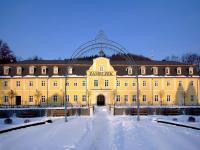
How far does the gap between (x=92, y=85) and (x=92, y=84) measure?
15cm

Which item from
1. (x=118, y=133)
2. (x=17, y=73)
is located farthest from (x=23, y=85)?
(x=118, y=133)

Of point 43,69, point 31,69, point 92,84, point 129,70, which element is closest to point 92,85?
point 92,84

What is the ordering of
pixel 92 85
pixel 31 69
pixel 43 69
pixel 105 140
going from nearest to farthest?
pixel 105 140, pixel 92 85, pixel 31 69, pixel 43 69

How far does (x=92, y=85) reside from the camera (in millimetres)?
45562

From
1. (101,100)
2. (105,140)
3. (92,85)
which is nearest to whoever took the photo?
(105,140)

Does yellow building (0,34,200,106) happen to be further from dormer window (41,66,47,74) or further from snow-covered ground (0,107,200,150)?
snow-covered ground (0,107,200,150)

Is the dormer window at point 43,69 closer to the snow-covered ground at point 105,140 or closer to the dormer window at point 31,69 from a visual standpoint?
the dormer window at point 31,69

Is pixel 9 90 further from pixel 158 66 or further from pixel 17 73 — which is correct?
pixel 158 66

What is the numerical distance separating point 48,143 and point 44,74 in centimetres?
3309

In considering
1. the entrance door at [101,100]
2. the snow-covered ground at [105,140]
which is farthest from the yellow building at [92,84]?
the snow-covered ground at [105,140]

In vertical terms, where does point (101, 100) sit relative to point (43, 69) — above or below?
below

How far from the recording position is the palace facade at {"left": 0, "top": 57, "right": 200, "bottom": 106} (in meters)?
45.5

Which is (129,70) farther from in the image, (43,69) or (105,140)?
(105,140)

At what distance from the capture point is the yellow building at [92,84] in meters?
45.5
